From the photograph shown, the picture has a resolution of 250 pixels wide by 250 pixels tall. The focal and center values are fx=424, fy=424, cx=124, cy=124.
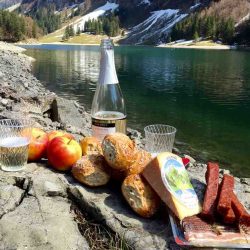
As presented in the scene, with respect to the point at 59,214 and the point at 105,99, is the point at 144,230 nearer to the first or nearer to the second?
the point at 59,214

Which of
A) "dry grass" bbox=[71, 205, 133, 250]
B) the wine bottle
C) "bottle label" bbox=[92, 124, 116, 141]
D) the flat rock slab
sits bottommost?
"dry grass" bbox=[71, 205, 133, 250]

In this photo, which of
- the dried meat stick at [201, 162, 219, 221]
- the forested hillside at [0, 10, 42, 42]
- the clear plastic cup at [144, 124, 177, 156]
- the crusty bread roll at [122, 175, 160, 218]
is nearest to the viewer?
the dried meat stick at [201, 162, 219, 221]

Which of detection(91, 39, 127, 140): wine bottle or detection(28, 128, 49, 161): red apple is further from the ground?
detection(91, 39, 127, 140): wine bottle

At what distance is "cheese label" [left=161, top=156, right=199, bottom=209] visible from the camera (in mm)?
4027

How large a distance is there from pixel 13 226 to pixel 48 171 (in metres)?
1.10

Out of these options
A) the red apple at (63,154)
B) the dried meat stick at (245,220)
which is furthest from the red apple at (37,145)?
the dried meat stick at (245,220)

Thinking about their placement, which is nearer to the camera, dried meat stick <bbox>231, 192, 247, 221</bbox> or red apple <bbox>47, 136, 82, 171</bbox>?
dried meat stick <bbox>231, 192, 247, 221</bbox>

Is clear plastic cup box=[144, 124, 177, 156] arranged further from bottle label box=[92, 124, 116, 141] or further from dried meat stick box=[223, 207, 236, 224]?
dried meat stick box=[223, 207, 236, 224]

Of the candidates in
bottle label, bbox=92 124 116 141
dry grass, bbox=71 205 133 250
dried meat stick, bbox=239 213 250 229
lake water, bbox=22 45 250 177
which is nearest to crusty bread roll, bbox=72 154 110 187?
dry grass, bbox=71 205 133 250

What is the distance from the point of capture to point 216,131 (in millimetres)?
27625

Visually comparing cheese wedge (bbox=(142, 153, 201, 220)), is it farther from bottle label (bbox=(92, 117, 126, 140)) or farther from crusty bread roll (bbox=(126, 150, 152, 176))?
bottle label (bbox=(92, 117, 126, 140))

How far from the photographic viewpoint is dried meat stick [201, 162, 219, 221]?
4004 mm

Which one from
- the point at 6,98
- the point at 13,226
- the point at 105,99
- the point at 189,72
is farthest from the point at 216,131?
the point at 189,72

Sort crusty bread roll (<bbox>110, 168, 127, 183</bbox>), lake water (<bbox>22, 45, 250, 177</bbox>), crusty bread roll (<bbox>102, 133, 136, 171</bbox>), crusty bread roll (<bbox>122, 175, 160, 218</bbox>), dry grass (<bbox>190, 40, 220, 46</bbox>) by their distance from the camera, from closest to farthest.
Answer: crusty bread roll (<bbox>122, 175, 160, 218</bbox>), crusty bread roll (<bbox>102, 133, 136, 171</bbox>), crusty bread roll (<bbox>110, 168, 127, 183</bbox>), lake water (<bbox>22, 45, 250, 177</bbox>), dry grass (<bbox>190, 40, 220, 46</bbox>)
